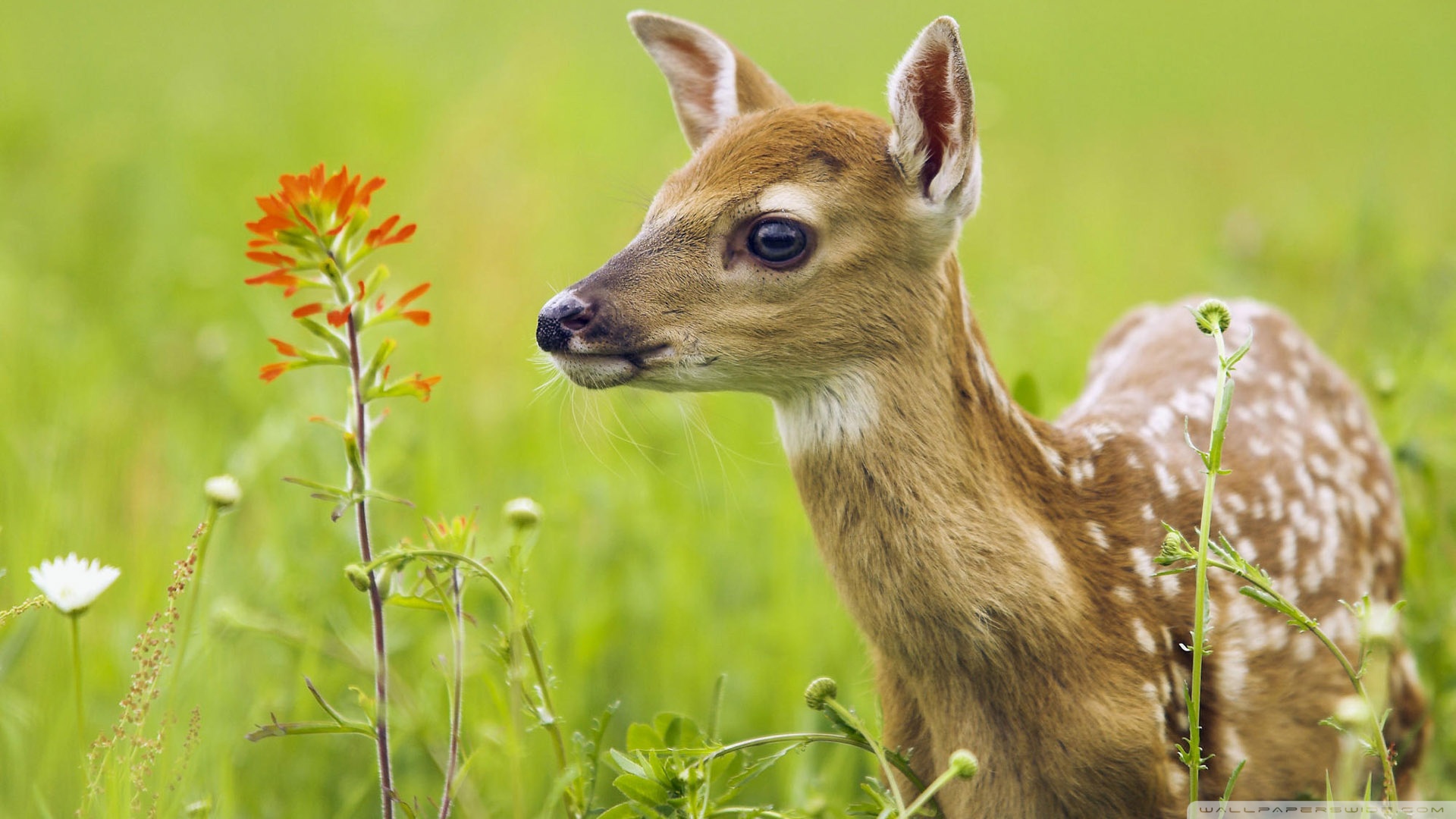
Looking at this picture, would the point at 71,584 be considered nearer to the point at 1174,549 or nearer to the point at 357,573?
the point at 357,573

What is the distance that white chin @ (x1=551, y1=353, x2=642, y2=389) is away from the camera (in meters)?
2.60

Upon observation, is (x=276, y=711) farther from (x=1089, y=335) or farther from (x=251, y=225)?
(x=1089, y=335)

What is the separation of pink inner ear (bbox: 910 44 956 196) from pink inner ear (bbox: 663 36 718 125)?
0.70 metres

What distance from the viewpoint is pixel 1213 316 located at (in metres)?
2.27

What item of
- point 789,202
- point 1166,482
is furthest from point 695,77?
point 1166,482

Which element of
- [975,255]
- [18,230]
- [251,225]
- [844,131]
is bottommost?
[251,225]

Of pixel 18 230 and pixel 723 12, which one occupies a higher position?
pixel 723 12

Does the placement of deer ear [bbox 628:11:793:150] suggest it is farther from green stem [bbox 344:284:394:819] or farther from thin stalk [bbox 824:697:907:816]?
thin stalk [bbox 824:697:907:816]

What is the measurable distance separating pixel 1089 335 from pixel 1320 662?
8.32 feet

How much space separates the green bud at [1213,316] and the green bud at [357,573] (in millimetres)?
1338

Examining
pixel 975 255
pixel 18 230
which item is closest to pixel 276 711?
pixel 18 230

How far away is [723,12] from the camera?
1262 cm

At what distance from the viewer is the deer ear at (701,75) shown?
322 centimetres

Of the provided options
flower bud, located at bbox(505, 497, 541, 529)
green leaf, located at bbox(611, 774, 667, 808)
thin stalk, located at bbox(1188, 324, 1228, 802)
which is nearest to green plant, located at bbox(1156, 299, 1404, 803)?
thin stalk, located at bbox(1188, 324, 1228, 802)
